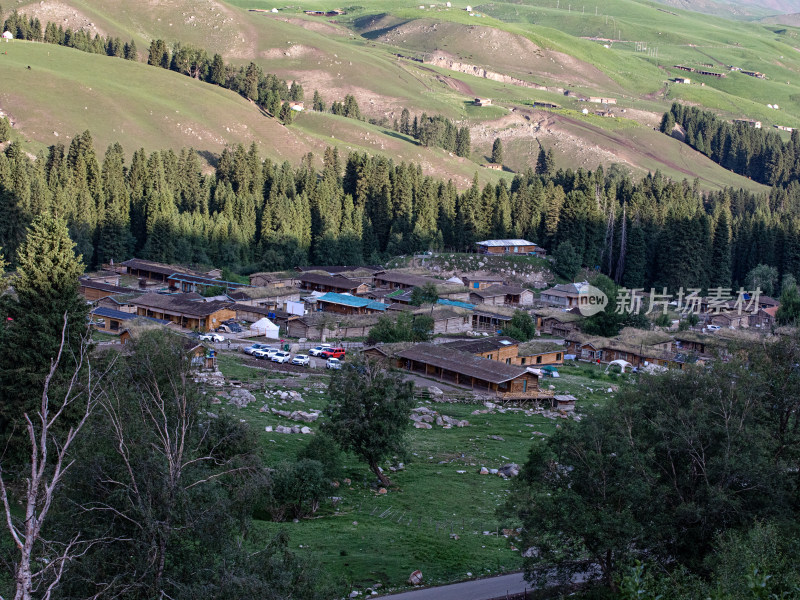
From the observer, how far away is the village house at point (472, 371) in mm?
52938

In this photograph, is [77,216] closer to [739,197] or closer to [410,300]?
[410,300]

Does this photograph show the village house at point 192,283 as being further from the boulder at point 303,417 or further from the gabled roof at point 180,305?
the boulder at point 303,417

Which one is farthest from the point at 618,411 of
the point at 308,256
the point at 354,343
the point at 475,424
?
the point at 308,256

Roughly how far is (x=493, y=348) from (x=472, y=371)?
22.6 ft

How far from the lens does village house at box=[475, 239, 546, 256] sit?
333ft

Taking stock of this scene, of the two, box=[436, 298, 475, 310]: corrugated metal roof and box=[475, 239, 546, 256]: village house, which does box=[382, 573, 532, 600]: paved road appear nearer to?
box=[436, 298, 475, 310]: corrugated metal roof

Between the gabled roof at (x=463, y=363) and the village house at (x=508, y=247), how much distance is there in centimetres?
4390

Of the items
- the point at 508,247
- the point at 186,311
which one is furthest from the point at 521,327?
the point at 508,247

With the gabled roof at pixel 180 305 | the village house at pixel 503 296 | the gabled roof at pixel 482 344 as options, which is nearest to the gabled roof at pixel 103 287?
the gabled roof at pixel 180 305

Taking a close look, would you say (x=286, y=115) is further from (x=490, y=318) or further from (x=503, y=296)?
(x=490, y=318)

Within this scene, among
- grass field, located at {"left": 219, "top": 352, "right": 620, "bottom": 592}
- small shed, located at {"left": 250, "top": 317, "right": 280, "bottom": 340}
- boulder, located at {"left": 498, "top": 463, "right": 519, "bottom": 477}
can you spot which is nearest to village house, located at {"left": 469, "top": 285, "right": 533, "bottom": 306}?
small shed, located at {"left": 250, "top": 317, "right": 280, "bottom": 340}

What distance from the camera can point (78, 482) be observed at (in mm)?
15500

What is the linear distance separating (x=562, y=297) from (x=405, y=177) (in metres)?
32.2

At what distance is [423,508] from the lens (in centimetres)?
3247
